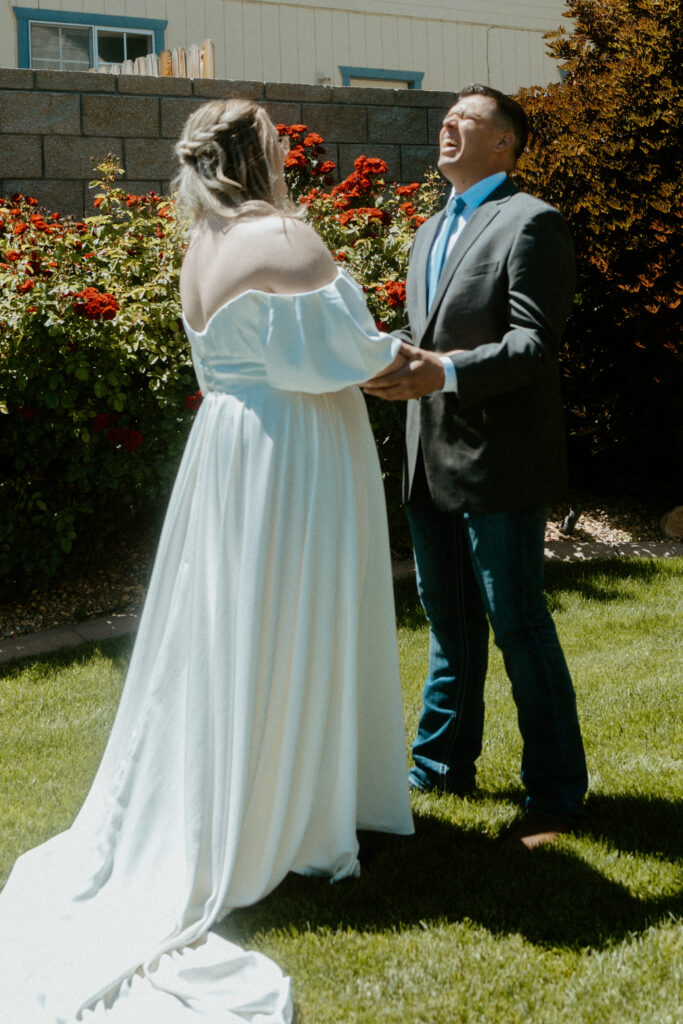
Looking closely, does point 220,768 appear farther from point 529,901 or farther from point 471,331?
point 471,331

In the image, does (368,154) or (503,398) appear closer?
(503,398)

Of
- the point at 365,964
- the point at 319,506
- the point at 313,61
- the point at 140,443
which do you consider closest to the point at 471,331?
the point at 319,506

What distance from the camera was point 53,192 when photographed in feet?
24.3

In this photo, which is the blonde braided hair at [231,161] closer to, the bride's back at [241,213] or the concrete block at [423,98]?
the bride's back at [241,213]

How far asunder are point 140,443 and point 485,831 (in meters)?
3.03

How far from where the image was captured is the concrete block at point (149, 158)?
24.9 ft

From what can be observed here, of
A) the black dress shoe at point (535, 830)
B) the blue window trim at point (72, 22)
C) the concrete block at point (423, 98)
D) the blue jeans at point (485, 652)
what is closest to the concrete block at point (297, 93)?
the concrete block at point (423, 98)

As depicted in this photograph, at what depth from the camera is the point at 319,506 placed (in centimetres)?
281

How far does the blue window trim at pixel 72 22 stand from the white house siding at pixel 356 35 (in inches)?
2.0

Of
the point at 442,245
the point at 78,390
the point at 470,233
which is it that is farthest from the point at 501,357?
the point at 78,390

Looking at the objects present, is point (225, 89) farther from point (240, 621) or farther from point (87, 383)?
point (240, 621)

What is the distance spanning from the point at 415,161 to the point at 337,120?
0.72m

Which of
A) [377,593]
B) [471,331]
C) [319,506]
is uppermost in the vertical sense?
[471,331]

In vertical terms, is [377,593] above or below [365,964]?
above
